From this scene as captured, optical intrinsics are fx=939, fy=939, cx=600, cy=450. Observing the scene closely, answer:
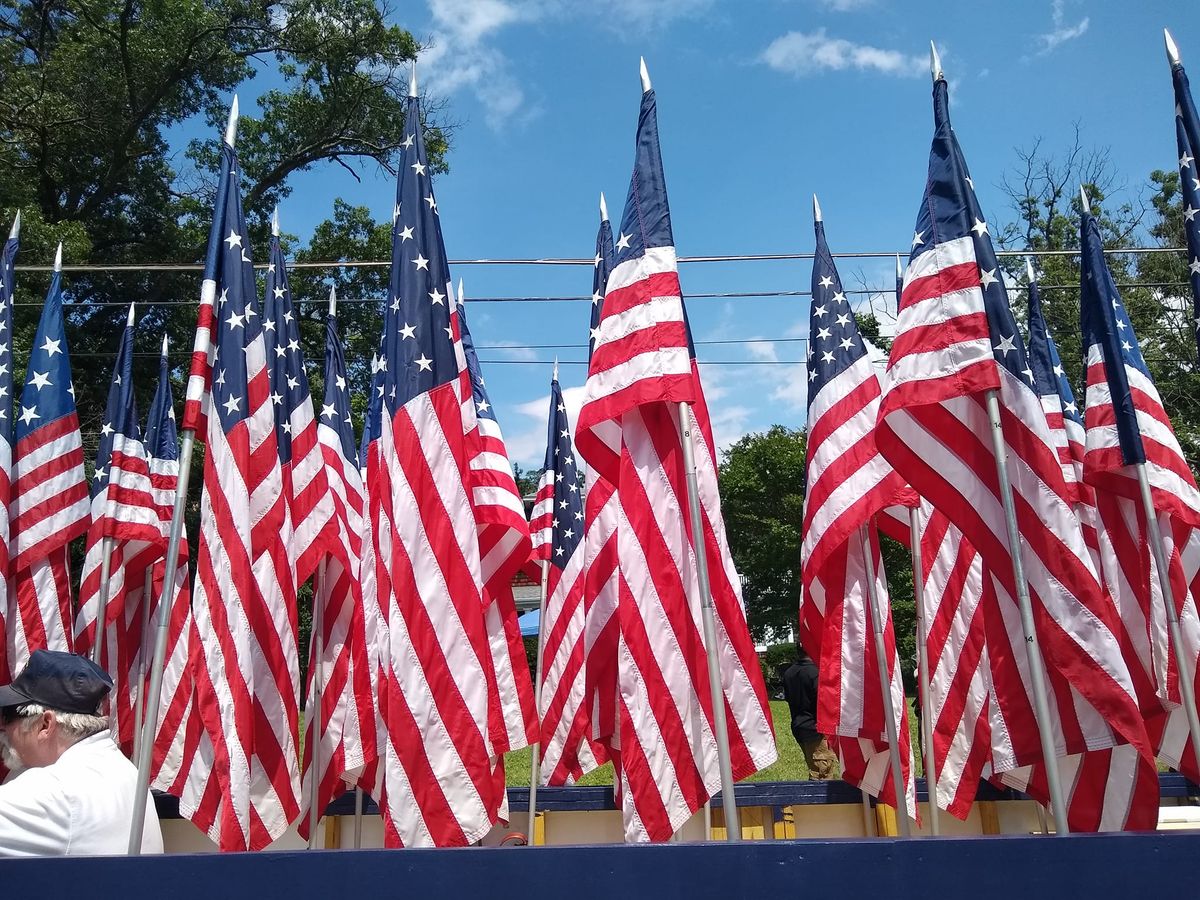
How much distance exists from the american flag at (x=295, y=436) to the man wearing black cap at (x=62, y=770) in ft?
12.4

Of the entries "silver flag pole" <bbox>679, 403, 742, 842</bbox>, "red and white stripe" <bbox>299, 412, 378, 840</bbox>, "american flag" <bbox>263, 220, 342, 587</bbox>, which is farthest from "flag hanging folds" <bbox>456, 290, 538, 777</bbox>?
"silver flag pole" <bbox>679, 403, 742, 842</bbox>

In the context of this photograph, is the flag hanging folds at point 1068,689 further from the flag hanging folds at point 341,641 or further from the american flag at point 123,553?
the american flag at point 123,553

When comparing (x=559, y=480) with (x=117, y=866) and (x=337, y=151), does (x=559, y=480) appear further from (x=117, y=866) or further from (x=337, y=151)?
(x=337, y=151)

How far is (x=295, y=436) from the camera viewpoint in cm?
825

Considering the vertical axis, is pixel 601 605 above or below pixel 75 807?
above

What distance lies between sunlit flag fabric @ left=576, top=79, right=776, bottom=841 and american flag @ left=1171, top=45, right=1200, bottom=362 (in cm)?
365

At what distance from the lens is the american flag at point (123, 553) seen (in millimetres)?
10250

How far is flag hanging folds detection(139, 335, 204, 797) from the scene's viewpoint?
6.39 meters

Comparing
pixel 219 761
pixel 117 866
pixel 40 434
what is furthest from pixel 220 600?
pixel 40 434

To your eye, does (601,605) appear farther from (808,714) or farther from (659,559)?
(808,714)

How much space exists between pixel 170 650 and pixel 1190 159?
30.8 feet

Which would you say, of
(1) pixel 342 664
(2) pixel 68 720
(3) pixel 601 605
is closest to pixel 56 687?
(2) pixel 68 720

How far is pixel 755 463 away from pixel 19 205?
24843 mm

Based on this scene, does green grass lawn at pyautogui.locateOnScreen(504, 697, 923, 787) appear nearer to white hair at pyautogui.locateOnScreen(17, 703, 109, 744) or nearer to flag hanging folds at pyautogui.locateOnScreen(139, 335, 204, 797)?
flag hanging folds at pyautogui.locateOnScreen(139, 335, 204, 797)
